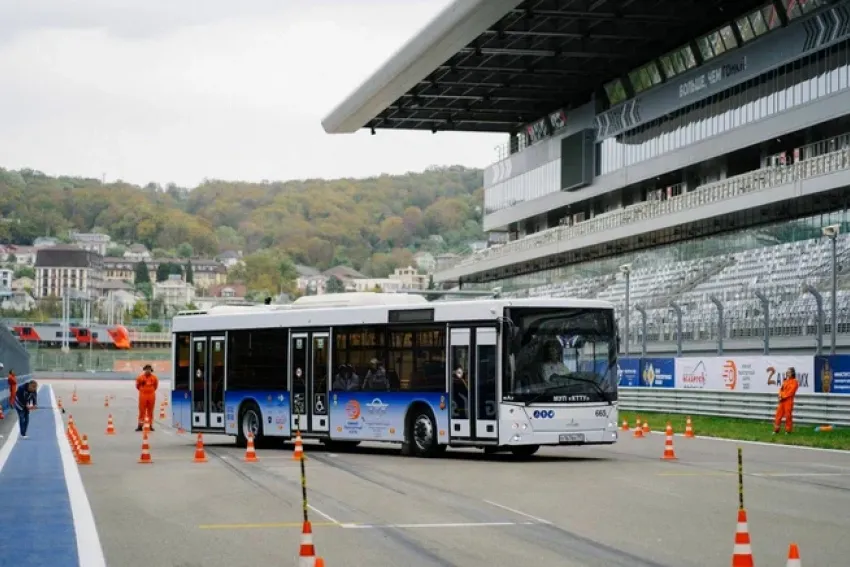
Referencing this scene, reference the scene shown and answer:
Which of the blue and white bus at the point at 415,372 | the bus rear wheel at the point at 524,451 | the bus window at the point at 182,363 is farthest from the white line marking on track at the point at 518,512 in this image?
the bus window at the point at 182,363

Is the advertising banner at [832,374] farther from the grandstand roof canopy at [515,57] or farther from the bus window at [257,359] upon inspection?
the grandstand roof canopy at [515,57]

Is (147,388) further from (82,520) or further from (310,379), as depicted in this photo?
(82,520)

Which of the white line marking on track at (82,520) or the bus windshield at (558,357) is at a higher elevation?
the bus windshield at (558,357)

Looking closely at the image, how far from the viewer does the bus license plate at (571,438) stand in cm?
2428

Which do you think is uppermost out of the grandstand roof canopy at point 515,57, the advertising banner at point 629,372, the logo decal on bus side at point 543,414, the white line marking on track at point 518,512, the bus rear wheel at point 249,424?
the grandstand roof canopy at point 515,57

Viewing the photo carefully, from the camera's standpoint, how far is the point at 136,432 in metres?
36.8

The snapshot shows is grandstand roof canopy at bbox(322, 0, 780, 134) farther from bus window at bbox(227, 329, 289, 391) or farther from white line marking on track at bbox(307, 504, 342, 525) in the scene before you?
white line marking on track at bbox(307, 504, 342, 525)

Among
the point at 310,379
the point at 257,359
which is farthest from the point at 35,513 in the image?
the point at 257,359

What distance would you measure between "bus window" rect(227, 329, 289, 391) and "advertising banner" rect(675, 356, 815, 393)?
12.1 meters

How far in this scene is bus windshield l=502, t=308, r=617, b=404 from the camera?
24281mm

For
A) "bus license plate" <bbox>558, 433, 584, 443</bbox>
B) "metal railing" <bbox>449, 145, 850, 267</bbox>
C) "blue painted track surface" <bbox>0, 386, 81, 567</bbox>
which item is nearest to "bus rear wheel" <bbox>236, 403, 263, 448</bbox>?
"blue painted track surface" <bbox>0, 386, 81, 567</bbox>

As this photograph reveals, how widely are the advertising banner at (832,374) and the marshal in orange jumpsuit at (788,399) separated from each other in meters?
1.12

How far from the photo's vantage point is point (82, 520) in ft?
50.3

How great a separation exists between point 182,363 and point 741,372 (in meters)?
13.9
